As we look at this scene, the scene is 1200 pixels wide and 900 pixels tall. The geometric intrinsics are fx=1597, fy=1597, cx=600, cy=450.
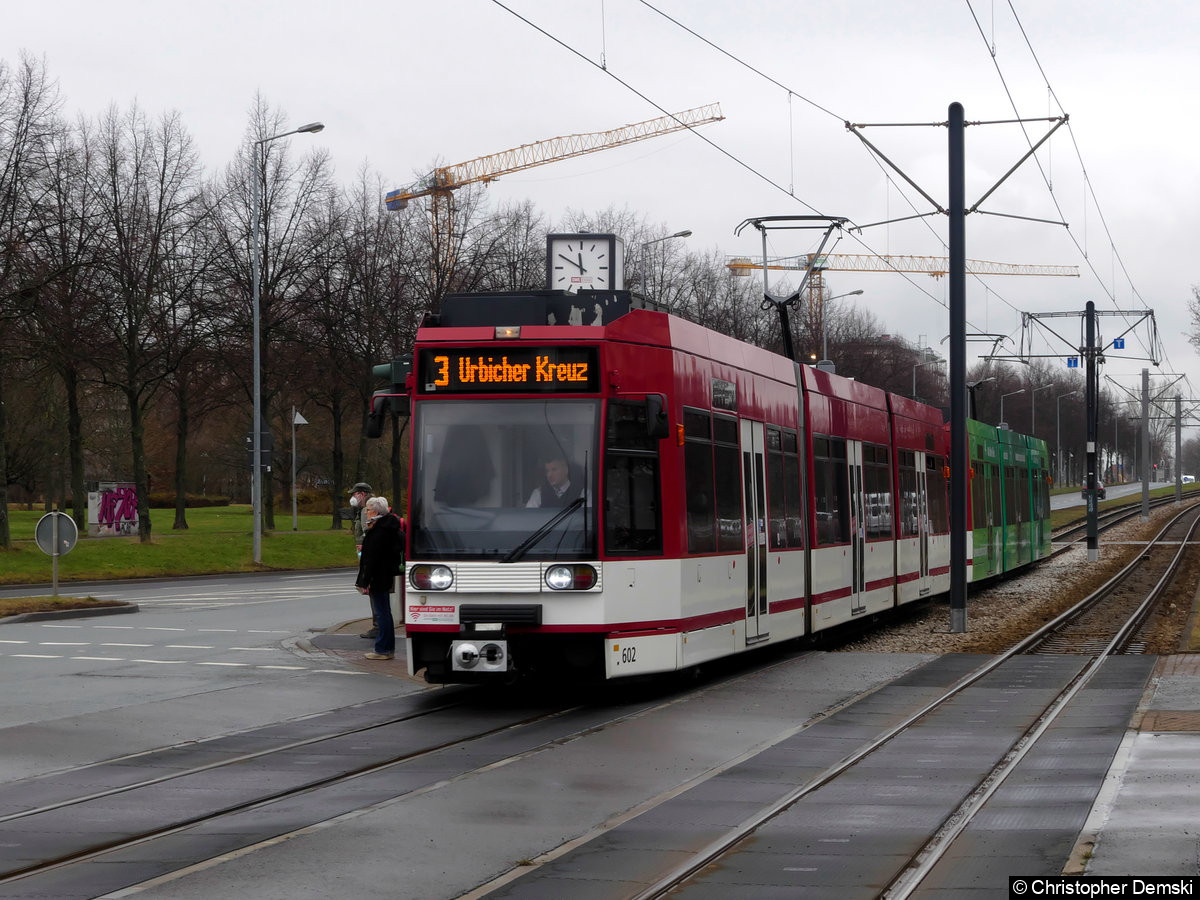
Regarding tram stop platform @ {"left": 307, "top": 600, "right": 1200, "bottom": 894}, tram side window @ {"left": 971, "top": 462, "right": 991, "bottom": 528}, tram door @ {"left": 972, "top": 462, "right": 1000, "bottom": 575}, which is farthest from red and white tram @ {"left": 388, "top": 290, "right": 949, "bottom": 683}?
tram door @ {"left": 972, "top": 462, "right": 1000, "bottom": 575}

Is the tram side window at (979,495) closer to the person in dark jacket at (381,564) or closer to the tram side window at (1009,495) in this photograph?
the tram side window at (1009,495)

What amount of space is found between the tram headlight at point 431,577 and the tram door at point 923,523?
44.8ft

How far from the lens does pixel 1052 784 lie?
9.28 m

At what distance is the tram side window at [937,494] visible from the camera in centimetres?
2633

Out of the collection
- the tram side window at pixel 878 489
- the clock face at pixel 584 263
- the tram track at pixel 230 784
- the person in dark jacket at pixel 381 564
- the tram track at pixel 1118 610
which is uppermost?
the clock face at pixel 584 263

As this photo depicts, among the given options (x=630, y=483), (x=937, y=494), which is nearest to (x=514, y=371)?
(x=630, y=483)

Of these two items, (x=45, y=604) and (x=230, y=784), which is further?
(x=45, y=604)

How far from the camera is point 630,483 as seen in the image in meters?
13.0

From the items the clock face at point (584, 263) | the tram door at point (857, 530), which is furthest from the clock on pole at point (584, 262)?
the tram door at point (857, 530)

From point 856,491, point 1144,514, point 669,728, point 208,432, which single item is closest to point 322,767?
point 669,728

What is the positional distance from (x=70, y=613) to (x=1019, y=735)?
16.5 m

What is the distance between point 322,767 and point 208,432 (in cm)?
6318

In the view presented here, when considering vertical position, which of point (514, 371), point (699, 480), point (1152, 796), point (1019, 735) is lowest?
→ point (1019, 735)

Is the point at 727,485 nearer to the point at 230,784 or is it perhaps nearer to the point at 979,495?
the point at 230,784
